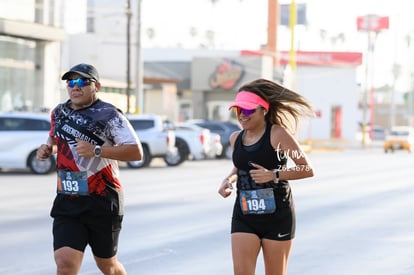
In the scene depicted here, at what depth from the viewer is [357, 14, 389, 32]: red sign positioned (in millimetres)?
98750

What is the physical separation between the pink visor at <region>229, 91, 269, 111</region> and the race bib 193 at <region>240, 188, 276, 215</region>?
565 mm

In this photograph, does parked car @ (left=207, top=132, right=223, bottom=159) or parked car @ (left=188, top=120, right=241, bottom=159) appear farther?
parked car @ (left=188, top=120, right=241, bottom=159)

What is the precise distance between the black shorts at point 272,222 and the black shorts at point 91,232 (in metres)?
0.83

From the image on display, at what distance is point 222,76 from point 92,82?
63576 millimetres

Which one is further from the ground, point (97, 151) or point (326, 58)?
point (326, 58)

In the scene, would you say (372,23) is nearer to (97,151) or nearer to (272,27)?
(272,27)

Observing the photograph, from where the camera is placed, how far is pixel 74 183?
6996 mm

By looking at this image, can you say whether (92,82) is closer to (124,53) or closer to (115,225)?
(115,225)

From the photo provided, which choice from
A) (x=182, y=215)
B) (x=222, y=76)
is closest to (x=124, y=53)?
(x=222, y=76)

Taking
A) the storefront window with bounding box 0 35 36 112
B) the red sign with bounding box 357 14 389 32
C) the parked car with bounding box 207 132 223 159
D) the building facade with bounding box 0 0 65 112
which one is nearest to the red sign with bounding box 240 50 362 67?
the red sign with bounding box 357 14 389 32

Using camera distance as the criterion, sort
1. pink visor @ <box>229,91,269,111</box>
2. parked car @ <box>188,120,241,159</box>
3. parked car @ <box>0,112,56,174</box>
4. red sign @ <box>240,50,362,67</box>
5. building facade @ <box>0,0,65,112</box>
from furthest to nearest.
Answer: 1. red sign @ <box>240,50,362,67</box>
2. building facade @ <box>0,0,65,112</box>
3. parked car @ <box>188,120,241,159</box>
4. parked car @ <box>0,112,56,174</box>
5. pink visor @ <box>229,91,269,111</box>

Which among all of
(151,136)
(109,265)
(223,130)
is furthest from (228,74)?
(109,265)

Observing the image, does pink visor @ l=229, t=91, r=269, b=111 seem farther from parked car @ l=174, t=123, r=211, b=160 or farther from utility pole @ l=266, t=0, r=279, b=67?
utility pole @ l=266, t=0, r=279, b=67

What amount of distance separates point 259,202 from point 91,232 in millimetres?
1150
